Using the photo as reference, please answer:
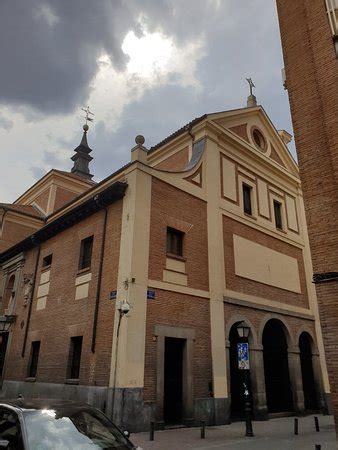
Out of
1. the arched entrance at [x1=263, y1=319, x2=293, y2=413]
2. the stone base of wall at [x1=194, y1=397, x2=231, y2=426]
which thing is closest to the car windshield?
the stone base of wall at [x1=194, y1=397, x2=231, y2=426]

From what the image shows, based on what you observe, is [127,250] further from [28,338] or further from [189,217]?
[28,338]

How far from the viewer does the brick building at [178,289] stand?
12281 mm

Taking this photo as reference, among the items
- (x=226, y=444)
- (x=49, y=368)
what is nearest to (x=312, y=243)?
(x=226, y=444)

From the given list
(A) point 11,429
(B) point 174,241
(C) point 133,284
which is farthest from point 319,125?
(A) point 11,429

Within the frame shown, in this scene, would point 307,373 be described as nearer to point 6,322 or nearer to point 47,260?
point 47,260

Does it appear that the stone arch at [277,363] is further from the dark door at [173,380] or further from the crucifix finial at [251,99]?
the crucifix finial at [251,99]

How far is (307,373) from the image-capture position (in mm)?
18406

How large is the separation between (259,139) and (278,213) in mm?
4263

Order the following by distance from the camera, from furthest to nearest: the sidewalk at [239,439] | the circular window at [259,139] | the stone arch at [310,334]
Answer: the circular window at [259,139] < the stone arch at [310,334] < the sidewalk at [239,439]

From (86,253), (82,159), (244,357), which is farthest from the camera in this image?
(82,159)

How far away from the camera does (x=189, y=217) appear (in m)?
15.0

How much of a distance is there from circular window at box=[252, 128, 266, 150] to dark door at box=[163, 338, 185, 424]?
12.2 metres

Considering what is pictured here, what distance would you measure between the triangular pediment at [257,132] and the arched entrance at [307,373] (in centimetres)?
934

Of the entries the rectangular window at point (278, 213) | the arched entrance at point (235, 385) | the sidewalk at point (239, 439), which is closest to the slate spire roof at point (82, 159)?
the rectangular window at point (278, 213)
